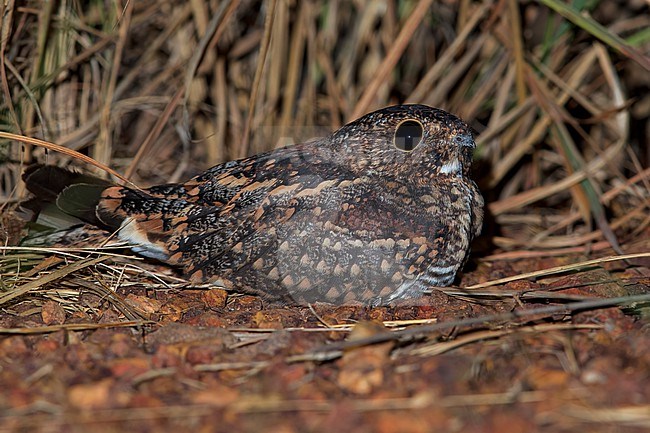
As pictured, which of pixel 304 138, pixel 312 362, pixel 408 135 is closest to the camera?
pixel 312 362

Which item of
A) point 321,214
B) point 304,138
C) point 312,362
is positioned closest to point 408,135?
point 321,214

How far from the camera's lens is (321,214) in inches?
105

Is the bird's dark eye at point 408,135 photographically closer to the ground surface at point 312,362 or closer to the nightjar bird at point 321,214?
the nightjar bird at point 321,214

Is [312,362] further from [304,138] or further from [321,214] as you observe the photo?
[304,138]

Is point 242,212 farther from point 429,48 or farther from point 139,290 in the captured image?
point 429,48

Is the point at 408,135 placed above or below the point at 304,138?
above

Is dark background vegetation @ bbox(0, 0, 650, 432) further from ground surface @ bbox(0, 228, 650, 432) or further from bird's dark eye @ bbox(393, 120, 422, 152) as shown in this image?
bird's dark eye @ bbox(393, 120, 422, 152)

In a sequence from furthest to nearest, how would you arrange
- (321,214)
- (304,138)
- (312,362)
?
(304,138)
(321,214)
(312,362)

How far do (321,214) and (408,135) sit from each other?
1.63 ft

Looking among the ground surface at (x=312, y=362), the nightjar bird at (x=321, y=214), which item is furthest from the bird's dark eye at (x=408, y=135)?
the ground surface at (x=312, y=362)

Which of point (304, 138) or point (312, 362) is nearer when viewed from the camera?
point (312, 362)

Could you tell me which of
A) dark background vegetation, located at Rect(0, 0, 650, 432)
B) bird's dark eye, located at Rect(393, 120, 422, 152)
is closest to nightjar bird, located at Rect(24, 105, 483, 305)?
bird's dark eye, located at Rect(393, 120, 422, 152)

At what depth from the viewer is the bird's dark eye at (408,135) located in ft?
9.36

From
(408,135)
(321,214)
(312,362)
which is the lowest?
(312,362)
